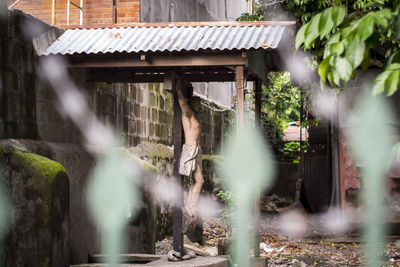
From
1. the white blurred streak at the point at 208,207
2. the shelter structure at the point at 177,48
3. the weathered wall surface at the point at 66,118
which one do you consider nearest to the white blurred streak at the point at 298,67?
the shelter structure at the point at 177,48

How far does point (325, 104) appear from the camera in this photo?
12.7 meters

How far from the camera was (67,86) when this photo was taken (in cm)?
766

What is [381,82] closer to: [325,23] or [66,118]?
[325,23]

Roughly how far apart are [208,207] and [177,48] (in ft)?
29.8

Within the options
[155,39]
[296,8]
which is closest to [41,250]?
[155,39]

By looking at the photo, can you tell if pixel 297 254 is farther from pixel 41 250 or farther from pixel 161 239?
pixel 41 250

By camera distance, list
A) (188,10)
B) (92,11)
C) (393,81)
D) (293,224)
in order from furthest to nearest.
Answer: (188,10)
(293,224)
(92,11)
(393,81)

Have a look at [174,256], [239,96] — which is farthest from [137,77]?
[174,256]

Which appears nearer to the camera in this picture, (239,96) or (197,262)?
(197,262)

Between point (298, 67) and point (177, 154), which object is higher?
point (298, 67)

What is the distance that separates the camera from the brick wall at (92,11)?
10195 mm

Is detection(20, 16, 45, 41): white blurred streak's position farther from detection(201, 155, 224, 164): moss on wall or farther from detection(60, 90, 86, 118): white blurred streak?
detection(201, 155, 224, 164): moss on wall

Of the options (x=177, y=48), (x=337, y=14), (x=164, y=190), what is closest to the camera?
(x=337, y=14)

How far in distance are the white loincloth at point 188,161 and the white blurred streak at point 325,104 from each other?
4549 mm
